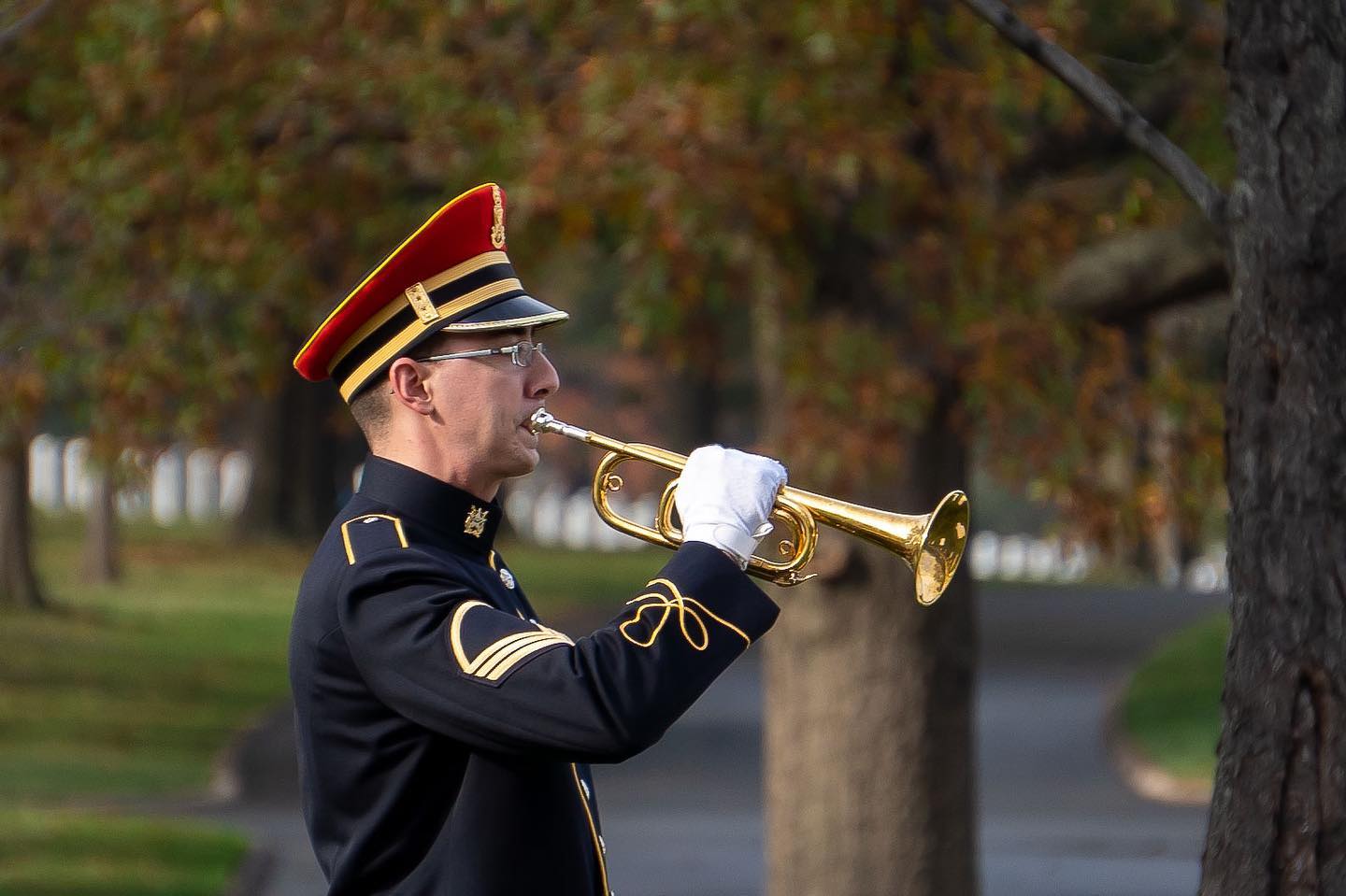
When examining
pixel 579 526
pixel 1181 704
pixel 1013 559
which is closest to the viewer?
pixel 1181 704

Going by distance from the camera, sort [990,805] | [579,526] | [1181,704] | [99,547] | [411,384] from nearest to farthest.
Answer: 1. [411,384]
2. [990,805]
3. [1181,704]
4. [99,547]
5. [579,526]

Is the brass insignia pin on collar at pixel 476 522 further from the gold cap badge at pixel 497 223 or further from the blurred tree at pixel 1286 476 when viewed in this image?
the blurred tree at pixel 1286 476

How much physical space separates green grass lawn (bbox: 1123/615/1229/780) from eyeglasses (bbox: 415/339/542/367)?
9.94 meters

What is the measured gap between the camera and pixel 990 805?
1311 centimetres

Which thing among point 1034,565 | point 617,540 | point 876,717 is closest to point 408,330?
point 876,717

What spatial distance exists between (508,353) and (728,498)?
41 cm

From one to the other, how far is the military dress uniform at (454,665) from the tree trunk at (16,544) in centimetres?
1684

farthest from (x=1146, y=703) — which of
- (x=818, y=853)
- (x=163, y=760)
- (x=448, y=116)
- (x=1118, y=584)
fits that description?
(x=1118, y=584)

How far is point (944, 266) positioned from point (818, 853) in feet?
7.29

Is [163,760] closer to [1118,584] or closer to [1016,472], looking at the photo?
[1016,472]

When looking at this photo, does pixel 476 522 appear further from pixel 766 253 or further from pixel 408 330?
pixel 766 253

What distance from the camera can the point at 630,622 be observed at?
9.59 feet

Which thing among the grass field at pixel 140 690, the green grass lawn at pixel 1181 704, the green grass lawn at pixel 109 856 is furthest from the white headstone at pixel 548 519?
the green grass lawn at pixel 109 856

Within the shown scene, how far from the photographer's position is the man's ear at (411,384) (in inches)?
128
